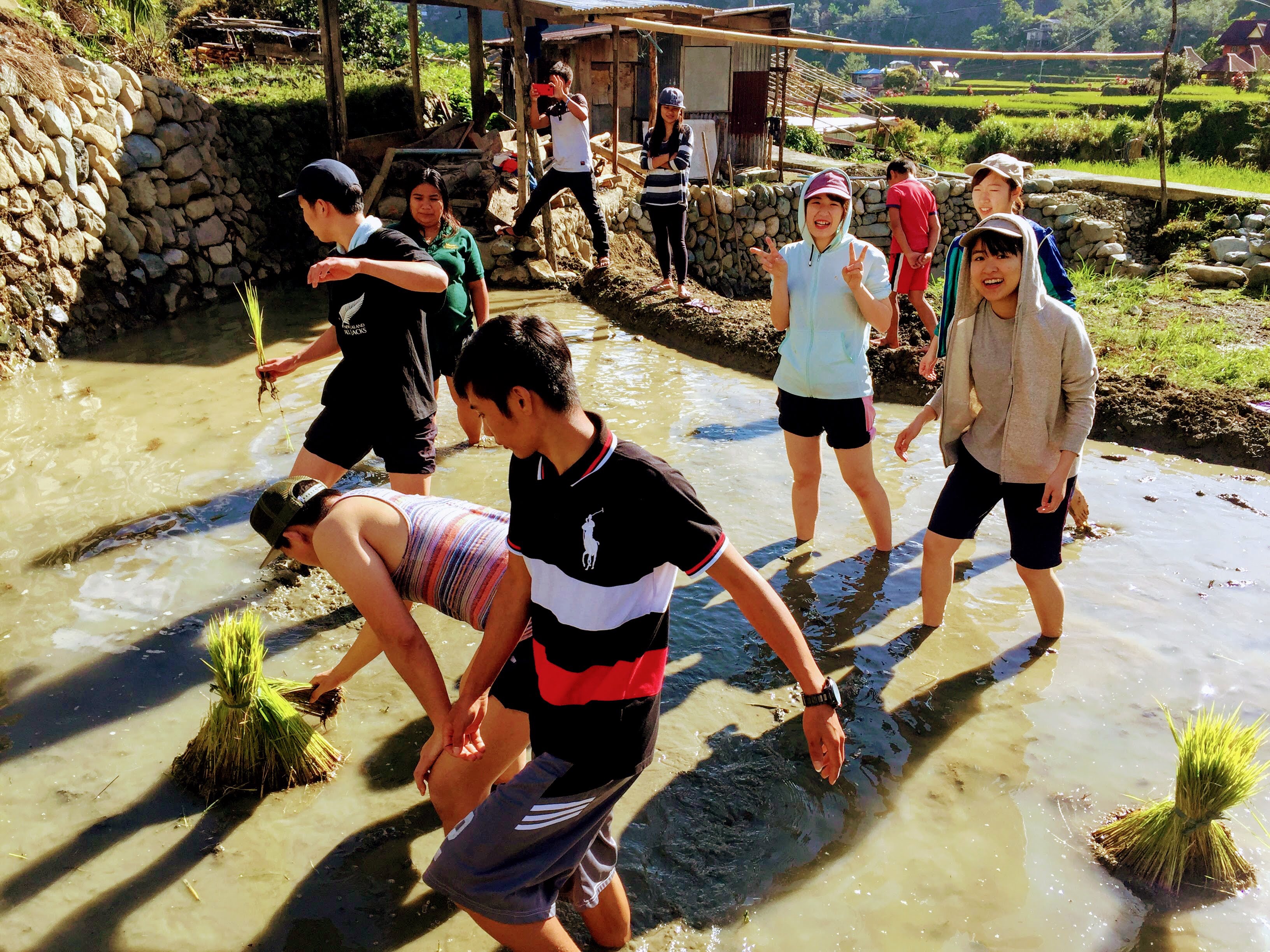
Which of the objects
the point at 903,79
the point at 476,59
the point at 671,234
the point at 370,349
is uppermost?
the point at 903,79

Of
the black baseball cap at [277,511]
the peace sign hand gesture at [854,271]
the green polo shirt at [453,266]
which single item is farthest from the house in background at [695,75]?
the black baseball cap at [277,511]

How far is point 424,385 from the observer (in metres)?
3.90

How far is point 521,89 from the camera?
31.9 ft

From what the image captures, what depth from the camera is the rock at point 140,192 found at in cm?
Result: 912

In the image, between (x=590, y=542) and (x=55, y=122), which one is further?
(x=55, y=122)

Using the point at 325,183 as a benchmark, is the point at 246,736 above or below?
below

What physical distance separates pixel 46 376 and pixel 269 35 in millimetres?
10880

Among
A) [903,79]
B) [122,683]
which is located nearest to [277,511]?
[122,683]

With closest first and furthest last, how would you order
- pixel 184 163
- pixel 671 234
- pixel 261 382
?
pixel 261 382, pixel 671 234, pixel 184 163

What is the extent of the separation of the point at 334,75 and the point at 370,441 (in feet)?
28.7

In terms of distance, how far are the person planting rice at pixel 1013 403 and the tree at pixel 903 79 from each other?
55776 millimetres

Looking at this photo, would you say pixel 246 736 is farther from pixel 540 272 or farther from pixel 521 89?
pixel 521 89

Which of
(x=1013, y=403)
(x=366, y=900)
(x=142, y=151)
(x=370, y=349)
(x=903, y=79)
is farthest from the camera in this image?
(x=903, y=79)

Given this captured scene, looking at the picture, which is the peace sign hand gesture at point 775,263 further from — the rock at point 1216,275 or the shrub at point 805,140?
the shrub at point 805,140
